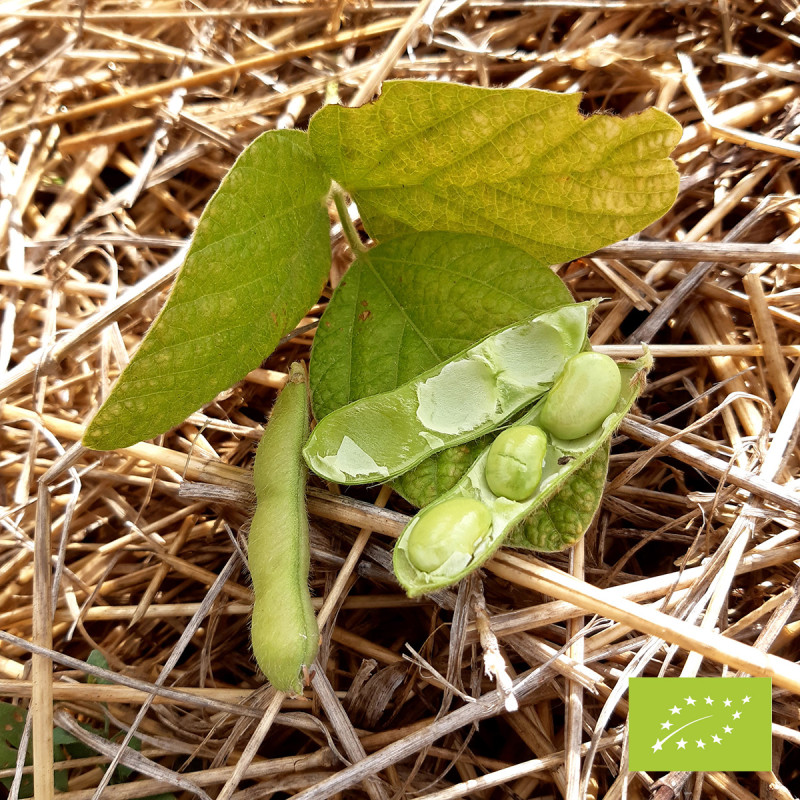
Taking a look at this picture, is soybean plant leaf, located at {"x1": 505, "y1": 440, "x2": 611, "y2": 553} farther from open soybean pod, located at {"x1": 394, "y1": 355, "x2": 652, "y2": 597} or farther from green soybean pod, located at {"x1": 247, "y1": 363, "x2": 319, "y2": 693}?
green soybean pod, located at {"x1": 247, "y1": 363, "x2": 319, "y2": 693}

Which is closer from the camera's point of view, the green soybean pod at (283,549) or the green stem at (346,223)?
the green soybean pod at (283,549)

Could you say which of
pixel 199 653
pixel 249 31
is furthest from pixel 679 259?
pixel 249 31

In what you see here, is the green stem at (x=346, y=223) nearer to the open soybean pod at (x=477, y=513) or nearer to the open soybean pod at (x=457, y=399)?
the open soybean pod at (x=457, y=399)

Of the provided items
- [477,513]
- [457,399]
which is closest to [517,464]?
[477,513]

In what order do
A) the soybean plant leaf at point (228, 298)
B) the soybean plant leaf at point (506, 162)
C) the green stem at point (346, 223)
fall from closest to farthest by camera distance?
the soybean plant leaf at point (228, 298) → the soybean plant leaf at point (506, 162) → the green stem at point (346, 223)

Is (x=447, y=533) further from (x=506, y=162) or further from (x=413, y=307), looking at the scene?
(x=506, y=162)

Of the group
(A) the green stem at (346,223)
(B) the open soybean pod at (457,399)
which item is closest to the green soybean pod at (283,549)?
(B) the open soybean pod at (457,399)
